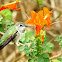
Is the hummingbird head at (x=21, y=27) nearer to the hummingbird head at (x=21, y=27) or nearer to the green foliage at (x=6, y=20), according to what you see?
the hummingbird head at (x=21, y=27)

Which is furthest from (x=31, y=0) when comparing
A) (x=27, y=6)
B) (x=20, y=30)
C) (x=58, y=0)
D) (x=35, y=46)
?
(x=35, y=46)

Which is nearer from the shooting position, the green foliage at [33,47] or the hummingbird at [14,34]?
the green foliage at [33,47]

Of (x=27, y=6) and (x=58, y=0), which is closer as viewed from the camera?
(x=27, y=6)

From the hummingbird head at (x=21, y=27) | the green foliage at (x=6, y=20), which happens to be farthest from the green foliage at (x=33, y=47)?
the green foliage at (x=6, y=20)

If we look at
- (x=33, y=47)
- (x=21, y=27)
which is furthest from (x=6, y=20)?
(x=33, y=47)

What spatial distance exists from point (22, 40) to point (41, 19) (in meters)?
0.39

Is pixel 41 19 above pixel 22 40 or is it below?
above

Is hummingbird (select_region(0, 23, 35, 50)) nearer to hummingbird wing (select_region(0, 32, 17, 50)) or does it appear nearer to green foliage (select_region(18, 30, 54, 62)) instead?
hummingbird wing (select_region(0, 32, 17, 50))

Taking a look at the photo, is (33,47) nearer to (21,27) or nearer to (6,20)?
(21,27)

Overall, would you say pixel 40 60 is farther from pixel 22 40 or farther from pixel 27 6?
pixel 27 6

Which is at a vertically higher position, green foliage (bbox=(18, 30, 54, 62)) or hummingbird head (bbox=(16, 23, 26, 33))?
hummingbird head (bbox=(16, 23, 26, 33))

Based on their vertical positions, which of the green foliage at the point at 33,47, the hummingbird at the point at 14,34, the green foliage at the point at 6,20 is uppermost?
the green foliage at the point at 6,20

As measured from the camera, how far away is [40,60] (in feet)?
6.22

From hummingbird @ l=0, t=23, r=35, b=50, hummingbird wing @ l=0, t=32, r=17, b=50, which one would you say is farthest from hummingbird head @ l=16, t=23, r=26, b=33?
hummingbird wing @ l=0, t=32, r=17, b=50
